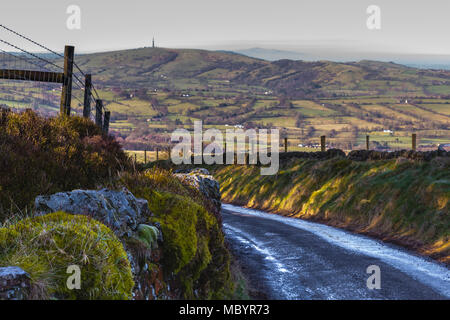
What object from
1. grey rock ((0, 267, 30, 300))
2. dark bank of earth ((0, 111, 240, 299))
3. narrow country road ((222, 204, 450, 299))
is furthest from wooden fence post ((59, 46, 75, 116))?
grey rock ((0, 267, 30, 300))

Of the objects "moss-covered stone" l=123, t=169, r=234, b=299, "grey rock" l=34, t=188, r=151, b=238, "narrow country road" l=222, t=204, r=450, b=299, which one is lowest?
"narrow country road" l=222, t=204, r=450, b=299

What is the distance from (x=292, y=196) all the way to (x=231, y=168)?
928 inches

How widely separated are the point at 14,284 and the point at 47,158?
701 centimetres

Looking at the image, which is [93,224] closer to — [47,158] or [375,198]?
[47,158]

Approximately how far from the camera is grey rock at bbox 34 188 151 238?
8406 millimetres

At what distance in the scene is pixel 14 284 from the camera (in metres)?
5.41

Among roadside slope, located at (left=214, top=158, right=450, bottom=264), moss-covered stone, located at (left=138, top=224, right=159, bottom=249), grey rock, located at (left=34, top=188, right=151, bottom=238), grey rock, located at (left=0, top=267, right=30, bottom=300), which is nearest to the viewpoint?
grey rock, located at (left=0, top=267, right=30, bottom=300)

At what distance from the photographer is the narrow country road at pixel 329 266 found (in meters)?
12.3

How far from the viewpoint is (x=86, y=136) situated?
15773mm

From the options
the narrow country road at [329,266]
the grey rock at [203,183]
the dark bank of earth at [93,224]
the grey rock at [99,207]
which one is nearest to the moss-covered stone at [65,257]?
the dark bank of earth at [93,224]

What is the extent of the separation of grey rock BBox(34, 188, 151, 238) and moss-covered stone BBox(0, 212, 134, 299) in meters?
1.03

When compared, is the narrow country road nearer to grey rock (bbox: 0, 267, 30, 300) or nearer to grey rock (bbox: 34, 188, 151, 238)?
grey rock (bbox: 34, 188, 151, 238)
